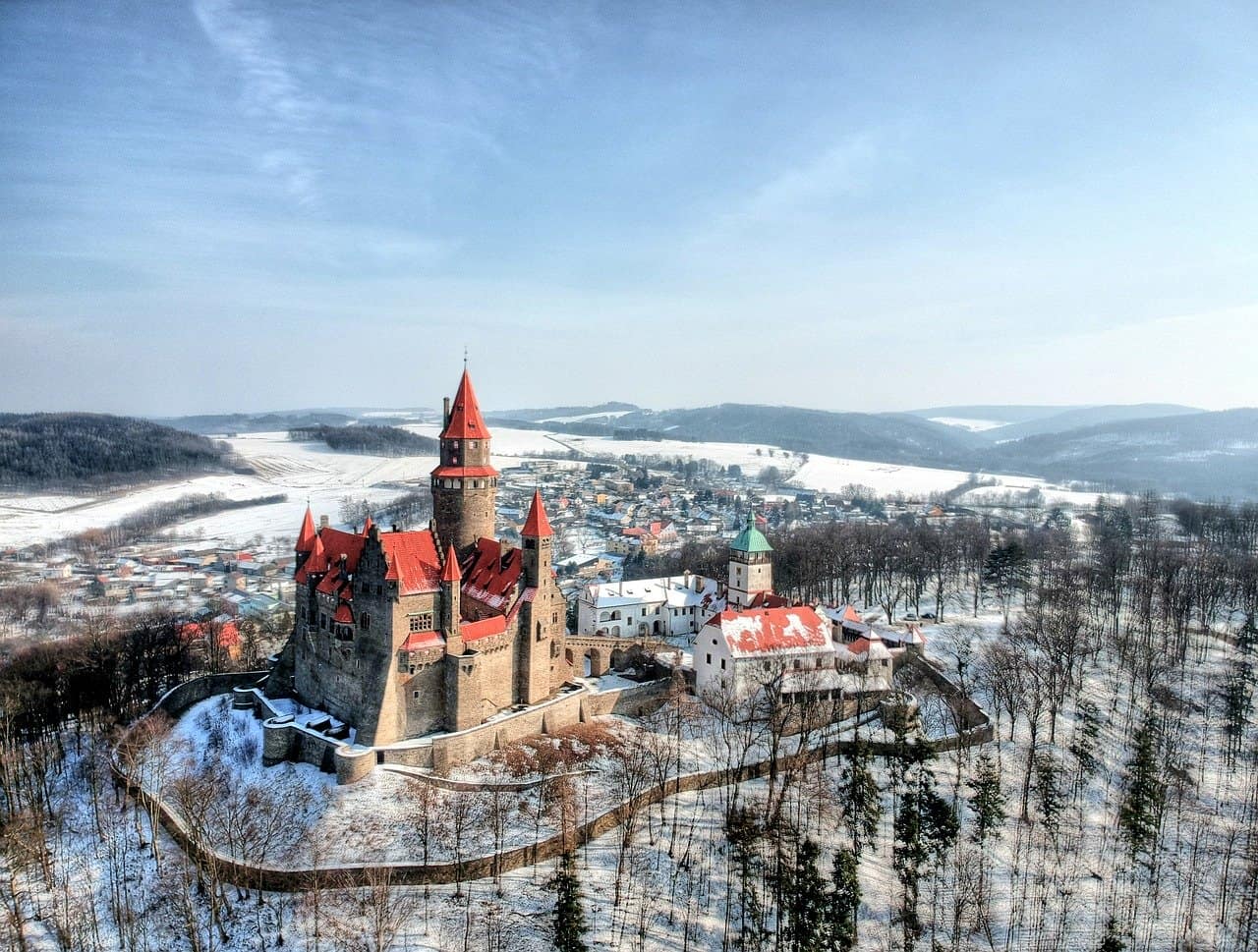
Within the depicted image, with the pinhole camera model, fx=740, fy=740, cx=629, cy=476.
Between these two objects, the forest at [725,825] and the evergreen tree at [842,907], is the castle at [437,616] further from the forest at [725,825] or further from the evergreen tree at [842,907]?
the evergreen tree at [842,907]

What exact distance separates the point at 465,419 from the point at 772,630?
80.5 ft

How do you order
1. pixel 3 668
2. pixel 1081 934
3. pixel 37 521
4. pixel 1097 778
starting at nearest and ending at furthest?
pixel 1081 934, pixel 1097 778, pixel 3 668, pixel 37 521

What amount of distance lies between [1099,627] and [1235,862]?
91.9 ft

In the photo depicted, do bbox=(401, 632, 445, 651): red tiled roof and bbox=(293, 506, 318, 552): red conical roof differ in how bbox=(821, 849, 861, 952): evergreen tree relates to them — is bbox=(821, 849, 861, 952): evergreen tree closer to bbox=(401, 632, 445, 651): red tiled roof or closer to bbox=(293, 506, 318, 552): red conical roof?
bbox=(401, 632, 445, 651): red tiled roof

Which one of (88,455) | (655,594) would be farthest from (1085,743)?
(88,455)

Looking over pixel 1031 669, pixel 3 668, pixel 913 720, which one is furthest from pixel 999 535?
pixel 3 668

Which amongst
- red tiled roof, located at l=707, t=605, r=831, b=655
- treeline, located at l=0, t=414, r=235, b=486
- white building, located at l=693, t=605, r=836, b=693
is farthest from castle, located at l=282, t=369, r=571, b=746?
treeline, located at l=0, t=414, r=235, b=486

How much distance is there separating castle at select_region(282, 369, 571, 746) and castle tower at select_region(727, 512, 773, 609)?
1874cm

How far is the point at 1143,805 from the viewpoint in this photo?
114ft

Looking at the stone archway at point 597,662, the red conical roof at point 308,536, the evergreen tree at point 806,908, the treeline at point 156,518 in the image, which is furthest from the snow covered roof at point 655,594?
the treeline at point 156,518

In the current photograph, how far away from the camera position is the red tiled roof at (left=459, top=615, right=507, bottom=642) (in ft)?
137

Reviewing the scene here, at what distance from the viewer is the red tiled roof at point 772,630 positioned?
4841 centimetres

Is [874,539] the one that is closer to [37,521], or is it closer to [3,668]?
[3,668]

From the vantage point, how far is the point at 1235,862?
34.0 meters
